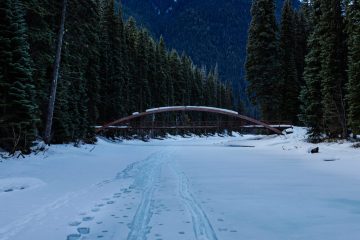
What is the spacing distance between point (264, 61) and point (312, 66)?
1320cm

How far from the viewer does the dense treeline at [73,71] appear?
53.3ft

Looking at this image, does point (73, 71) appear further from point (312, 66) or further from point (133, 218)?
point (133, 218)

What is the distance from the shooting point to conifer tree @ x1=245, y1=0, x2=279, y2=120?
42.6 meters

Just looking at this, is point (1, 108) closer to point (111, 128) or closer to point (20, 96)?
point (20, 96)

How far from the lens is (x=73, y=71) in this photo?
2870cm

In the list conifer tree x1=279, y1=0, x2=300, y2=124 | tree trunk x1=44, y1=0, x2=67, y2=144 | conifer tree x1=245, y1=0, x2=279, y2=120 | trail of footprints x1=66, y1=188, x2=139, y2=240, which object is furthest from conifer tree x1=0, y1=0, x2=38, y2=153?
conifer tree x1=279, y1=0, x2=300, y2=124

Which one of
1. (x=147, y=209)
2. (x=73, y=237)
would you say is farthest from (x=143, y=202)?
(x=73, y=237)

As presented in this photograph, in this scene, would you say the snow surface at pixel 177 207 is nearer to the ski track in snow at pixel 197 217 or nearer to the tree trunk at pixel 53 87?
the ski track in snow at pixel 197 217

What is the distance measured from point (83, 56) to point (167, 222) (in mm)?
29528

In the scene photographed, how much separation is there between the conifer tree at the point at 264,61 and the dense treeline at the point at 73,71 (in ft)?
55.6

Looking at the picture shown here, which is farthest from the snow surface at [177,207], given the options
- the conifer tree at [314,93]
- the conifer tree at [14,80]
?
the conifer tree at [314,93]

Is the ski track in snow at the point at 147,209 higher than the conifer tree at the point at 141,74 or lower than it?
lower

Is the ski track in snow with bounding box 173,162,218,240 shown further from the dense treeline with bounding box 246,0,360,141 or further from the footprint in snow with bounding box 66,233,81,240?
the dense treeline with bounding box 246,0,360,141

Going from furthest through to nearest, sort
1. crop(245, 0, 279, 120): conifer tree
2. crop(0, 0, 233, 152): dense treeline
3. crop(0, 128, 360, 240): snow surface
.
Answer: crop(245, 0, 279, 120): conifer tree < crop(0, 0, 233, 152): dense treeline < crop(0, 128, 360, 240): snow surface
